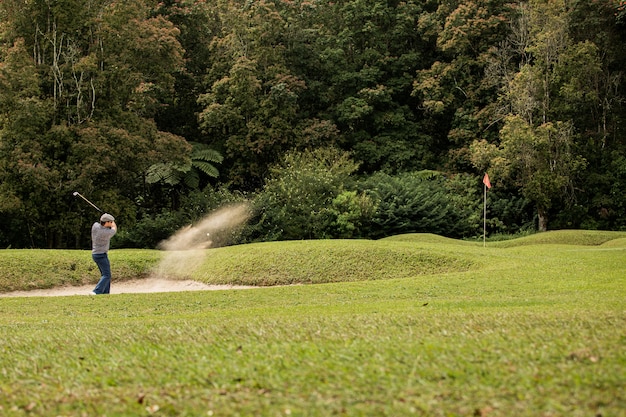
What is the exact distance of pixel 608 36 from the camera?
29.8 meters

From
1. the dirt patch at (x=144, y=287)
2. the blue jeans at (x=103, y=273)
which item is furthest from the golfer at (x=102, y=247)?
the dirt patch at (x=144, y=287)

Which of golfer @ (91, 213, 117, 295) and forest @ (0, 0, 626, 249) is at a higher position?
forest @ (0, 0, 626, 249)

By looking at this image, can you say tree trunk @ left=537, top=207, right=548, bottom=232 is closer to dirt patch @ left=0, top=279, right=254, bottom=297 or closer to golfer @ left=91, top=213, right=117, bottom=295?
dirt patch @ left=0, top=279, right=254, bottom=297

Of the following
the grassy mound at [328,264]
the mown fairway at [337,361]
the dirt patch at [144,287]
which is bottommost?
the dirt patch at [144,287]

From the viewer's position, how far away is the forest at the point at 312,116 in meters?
A: 22.3

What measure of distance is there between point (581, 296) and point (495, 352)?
16.4 ft

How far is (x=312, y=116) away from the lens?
34.1 meters

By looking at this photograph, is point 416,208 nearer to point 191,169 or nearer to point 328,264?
point 191,169

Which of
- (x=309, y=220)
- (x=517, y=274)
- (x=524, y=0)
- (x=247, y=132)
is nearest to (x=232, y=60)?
(x=247, y=132)

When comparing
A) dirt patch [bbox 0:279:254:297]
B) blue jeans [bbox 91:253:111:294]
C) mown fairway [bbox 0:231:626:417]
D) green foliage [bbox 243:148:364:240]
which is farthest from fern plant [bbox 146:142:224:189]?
mown fairway [bbox 0:231:626:417]

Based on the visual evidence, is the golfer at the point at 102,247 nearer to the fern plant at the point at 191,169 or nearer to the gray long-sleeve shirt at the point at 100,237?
the gray long-sleeve shirt at the point at 100,237

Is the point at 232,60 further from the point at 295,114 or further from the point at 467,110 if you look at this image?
the point at 467,110

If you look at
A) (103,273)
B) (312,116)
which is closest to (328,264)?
(103,273)

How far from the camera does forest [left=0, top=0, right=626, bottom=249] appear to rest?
22297 millimetres
